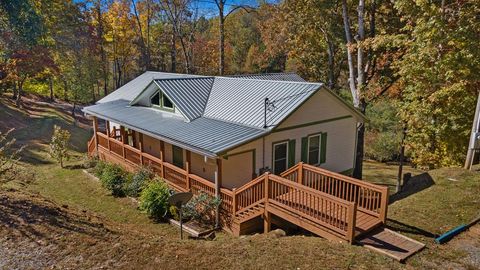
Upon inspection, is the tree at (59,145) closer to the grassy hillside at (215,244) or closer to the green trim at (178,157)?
the green trim at (178,157)

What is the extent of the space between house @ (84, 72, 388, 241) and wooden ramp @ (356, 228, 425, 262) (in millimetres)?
398

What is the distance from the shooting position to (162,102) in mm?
16125

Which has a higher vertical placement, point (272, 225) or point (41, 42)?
Result: point (41, 42)

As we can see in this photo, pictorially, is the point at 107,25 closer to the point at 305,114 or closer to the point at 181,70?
the point at 181,70

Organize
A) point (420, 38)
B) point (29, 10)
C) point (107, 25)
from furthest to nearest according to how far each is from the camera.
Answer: point (107, 25) → point (29, 10) → point (420, 38)

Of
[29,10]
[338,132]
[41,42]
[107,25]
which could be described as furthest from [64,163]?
[107,25]

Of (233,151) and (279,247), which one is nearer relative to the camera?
(279,247)

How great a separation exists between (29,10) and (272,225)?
23840 millimetres

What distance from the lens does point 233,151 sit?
11.9 m

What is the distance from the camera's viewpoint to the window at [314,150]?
14.3 metres

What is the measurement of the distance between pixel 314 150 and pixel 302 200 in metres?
5.11

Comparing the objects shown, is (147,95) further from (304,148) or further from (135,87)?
(304,148)

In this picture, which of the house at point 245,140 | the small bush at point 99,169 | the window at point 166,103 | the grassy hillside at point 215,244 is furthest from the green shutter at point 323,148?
the small bush at point 99,169

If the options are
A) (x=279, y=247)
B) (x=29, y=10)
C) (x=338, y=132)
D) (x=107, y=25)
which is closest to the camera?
(x=279, y=247)
